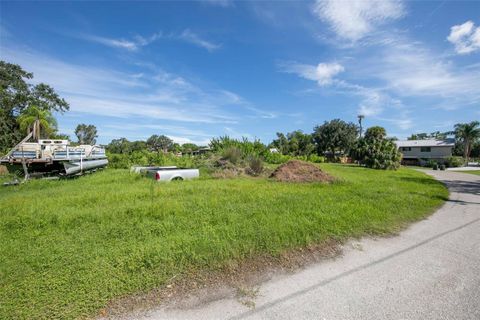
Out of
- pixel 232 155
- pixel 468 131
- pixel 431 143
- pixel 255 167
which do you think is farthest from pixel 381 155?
pixel 468 131

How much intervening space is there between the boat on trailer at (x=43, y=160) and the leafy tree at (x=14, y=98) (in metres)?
23.9

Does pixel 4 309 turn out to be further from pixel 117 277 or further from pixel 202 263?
pixel 202 263

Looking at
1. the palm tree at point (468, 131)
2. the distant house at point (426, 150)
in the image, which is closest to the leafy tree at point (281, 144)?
the distant house at point (426, 150)

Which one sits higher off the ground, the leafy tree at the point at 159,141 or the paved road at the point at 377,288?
the leafy tree at the point at 159,141

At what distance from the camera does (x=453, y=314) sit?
2.68 m

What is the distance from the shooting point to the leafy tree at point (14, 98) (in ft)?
97.8

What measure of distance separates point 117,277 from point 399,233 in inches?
220

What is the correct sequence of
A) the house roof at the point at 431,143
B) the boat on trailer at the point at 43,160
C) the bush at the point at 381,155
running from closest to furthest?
the boat on trailer at the point at 43,160
the bush at the point at 381,155
the house roof at the point at 431,143

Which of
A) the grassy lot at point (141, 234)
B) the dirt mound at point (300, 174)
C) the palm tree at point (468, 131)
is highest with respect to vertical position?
the palm tree at point (468, 131)

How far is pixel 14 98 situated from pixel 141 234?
133ft

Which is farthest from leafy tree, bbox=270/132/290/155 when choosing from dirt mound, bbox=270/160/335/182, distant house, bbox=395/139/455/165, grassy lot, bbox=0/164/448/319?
grassy lot, bbox=0/164/448/319

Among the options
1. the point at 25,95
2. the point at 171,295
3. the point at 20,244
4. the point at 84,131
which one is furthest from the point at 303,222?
the point at 84,131

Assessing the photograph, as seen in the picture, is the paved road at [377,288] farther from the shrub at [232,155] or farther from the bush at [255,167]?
the shrub at [232,155]

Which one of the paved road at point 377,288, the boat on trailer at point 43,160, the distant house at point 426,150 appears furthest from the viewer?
the distant house at point 426,150
